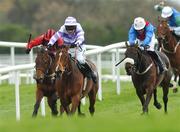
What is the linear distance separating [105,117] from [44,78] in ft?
13.7

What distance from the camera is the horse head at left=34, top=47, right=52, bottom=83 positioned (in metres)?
11.9

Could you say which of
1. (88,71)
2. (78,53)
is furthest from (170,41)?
(78,53)

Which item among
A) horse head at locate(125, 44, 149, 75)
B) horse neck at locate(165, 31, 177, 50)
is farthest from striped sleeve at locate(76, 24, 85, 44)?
horse neck at locate(165, 31, 177, 50)

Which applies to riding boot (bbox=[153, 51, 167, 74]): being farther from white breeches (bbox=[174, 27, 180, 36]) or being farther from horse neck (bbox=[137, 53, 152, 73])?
white breeches (bbox=[174, 27, 180, 36])

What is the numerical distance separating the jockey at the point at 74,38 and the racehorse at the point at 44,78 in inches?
13.5

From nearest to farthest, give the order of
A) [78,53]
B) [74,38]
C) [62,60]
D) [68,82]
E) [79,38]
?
[62,60], [68,82], [79,38], [78,53], [74,38]

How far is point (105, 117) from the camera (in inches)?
319

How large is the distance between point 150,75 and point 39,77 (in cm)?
201

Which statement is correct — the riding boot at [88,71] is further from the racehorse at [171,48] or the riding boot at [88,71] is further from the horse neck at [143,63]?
the racehorse at [171,48]

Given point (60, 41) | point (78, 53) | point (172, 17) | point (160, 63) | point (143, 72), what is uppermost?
point (172, 17)

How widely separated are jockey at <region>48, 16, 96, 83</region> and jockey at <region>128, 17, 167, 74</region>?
99cm

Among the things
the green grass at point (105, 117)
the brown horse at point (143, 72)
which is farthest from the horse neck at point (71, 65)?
the brown horse at point (143, 72)

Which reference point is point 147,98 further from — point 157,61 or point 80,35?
point 80,35

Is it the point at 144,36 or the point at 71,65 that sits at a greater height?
the point at 144,36
